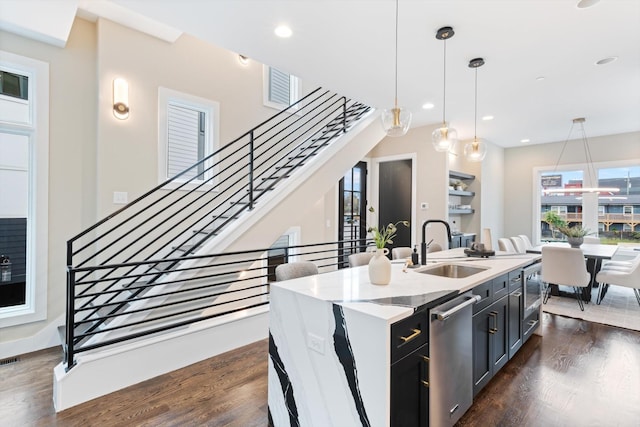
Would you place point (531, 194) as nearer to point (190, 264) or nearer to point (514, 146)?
point (514, 146)

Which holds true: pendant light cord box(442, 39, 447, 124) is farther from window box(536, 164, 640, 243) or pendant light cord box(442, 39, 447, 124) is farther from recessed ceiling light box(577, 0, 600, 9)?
window box(536, 164, 640, 243)

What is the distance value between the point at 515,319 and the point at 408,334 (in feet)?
6.10

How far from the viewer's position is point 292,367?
1.89m

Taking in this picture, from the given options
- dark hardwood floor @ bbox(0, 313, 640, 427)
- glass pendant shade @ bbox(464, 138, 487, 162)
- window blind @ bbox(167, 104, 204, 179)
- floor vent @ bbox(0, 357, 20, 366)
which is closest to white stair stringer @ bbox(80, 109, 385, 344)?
dark hardwood floor @ bbox(0, 313, 640, 427)

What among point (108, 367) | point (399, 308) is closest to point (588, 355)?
point (399, 308)

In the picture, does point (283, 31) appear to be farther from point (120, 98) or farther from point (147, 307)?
point (147, 307)

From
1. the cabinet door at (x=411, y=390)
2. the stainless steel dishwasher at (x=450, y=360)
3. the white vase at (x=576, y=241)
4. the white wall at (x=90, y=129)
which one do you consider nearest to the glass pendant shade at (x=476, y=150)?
the stainless steel dishwasher at (x=450, y=360)

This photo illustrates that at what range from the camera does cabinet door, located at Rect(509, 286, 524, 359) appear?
110 inches

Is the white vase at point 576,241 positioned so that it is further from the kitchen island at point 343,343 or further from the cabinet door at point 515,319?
the kitchen island at point 343,343

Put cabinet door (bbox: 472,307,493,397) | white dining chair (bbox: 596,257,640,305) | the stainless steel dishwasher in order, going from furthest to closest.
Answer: white dining chair (bbox: 596,257,640,305) → cabinet door (bbox: 472,307,493,397) → the stainless steel dishwasher

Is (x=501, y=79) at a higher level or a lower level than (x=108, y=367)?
higher

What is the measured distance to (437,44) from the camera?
3098mm

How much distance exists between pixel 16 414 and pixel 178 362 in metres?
1.04

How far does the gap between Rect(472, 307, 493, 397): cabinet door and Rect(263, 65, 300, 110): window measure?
4.32m
